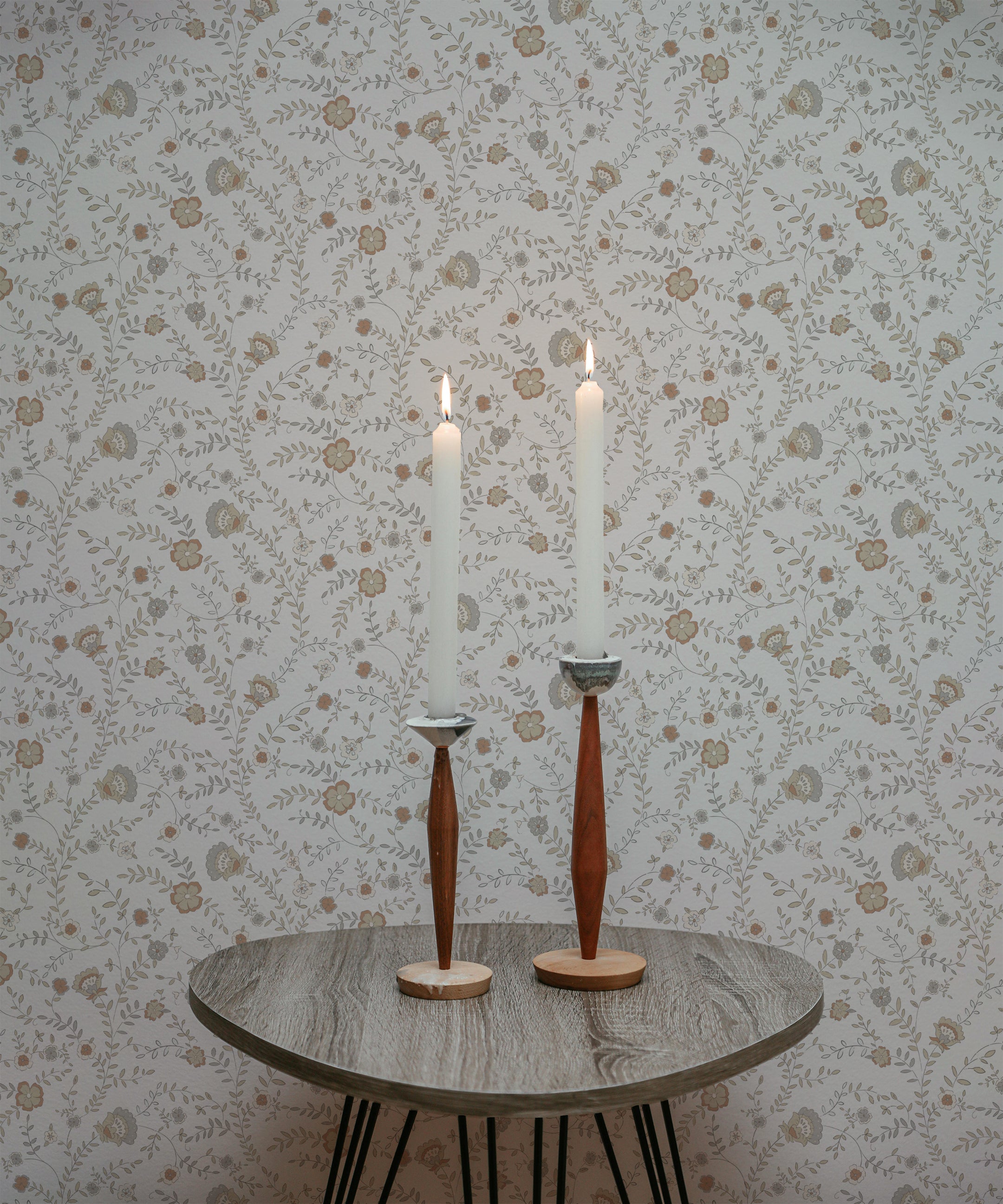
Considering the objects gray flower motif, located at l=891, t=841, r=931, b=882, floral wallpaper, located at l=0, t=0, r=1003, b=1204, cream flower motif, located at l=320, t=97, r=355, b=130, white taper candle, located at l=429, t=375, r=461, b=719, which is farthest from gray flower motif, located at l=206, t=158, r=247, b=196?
gray flower motif, located at l=891, t=841, r=931, b=882

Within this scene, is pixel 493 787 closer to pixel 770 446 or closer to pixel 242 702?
pixel 242 702

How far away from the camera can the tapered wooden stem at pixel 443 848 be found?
0.93m

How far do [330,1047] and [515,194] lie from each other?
1.23 metres

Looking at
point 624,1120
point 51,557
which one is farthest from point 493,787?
point 51,557

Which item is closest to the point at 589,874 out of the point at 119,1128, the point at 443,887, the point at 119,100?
the point at 443,887

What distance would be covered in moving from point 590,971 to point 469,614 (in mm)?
600

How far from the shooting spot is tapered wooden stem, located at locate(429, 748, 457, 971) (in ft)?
3.06

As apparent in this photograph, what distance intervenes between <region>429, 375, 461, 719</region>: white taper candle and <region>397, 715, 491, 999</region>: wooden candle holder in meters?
0.03

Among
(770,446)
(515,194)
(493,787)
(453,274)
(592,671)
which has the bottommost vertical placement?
(493,787)

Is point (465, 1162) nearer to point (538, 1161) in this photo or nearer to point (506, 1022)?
point (538, 1161)

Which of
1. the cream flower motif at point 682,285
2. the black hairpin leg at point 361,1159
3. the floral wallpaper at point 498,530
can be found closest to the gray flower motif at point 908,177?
the floral wallpaper at point 498,530

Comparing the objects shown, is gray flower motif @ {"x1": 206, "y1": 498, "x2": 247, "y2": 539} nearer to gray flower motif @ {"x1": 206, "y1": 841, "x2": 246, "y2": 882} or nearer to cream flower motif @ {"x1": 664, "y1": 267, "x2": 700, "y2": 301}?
gray flower motif @ {"x1": 206, "y1": 841, "x2": 246, "y2": 882}

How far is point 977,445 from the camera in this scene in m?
1.45

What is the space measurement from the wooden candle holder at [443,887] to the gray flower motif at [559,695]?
465mm
